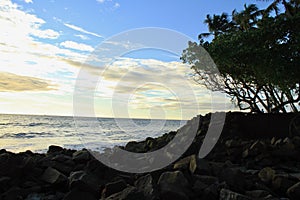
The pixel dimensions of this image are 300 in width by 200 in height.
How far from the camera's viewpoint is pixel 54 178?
5.80 meters

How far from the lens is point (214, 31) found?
34.3 m

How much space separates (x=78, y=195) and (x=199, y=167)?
2.36 metres

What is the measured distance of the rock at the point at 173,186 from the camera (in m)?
4.58

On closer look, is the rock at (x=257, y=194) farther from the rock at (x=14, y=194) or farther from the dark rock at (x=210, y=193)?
the rock at (x=14, y=194)

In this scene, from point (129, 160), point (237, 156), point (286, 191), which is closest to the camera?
point (286, 191)

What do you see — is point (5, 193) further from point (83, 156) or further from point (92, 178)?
point (83, 156)

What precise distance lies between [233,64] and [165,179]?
403 inches

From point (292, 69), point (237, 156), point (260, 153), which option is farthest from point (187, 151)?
point (292, 69)

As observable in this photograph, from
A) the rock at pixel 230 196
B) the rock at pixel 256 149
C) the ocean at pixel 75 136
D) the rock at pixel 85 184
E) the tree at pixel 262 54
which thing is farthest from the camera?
the ocean at pixel 75 136

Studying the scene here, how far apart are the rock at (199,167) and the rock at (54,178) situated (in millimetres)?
2559

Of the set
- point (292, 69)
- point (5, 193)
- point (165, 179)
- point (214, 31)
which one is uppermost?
point (214, 31)

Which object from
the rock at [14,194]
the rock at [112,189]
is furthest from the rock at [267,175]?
the rock at [14,194]

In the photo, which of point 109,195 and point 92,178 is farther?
point 92,178

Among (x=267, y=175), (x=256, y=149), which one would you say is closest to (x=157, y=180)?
(x=267, y=175)
